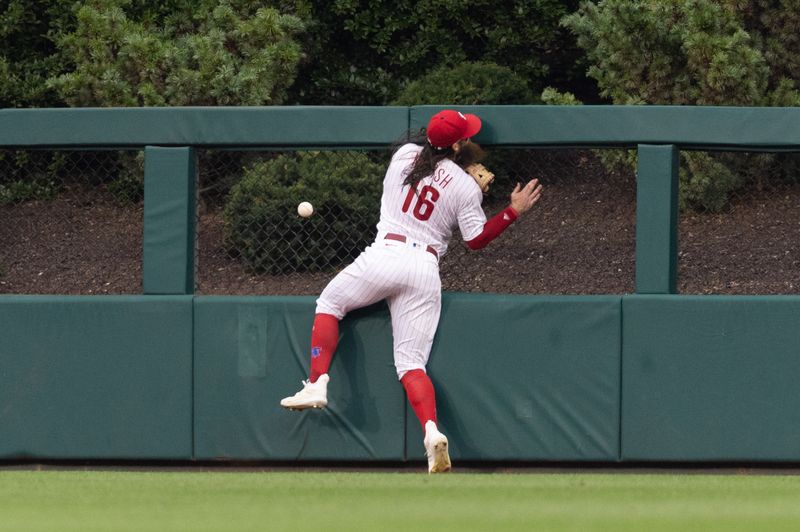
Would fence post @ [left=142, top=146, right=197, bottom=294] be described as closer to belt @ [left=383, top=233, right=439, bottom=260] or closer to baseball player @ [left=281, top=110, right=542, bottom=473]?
A: baseball player @ [left=281, top=110, right=542, bottom=473]

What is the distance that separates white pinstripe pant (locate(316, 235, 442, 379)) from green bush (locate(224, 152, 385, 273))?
104 centimetres

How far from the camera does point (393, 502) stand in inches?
212

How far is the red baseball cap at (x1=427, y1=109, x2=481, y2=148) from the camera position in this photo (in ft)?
22.1

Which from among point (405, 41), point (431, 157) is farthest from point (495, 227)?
point (405, 41)

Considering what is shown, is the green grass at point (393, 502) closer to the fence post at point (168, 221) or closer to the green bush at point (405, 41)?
the fence post at point (168, 221)

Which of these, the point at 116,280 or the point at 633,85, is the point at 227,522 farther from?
the point at 633,85

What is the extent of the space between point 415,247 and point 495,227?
439 mm

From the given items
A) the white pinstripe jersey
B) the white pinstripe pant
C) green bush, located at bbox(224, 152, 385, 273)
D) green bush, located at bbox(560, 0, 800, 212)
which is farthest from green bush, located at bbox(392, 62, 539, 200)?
the white pinstripe pant

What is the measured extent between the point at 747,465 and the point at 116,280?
4.14 metres

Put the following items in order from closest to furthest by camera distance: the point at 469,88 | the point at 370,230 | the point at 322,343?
the point at 322,343
the point at 370,230
the point at 469,88

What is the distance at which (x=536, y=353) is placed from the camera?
695 centimetres

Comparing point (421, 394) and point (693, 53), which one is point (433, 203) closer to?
point (421, 394)

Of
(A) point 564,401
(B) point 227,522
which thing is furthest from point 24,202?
(B) point 227,522

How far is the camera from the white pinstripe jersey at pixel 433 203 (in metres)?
6.86
